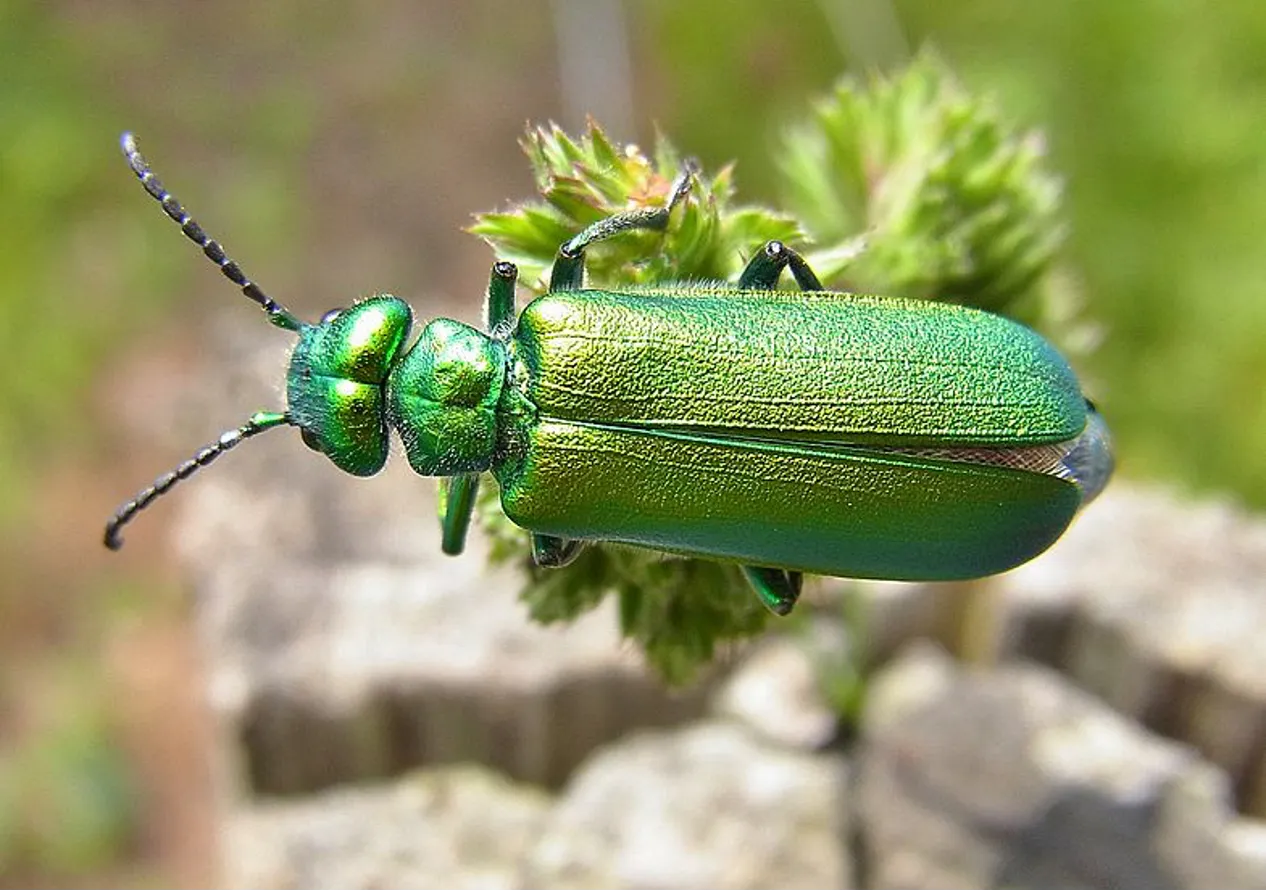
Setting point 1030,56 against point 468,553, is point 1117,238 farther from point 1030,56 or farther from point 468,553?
point 468,553

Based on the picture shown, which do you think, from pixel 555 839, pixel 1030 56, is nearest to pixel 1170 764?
pixel 555 839

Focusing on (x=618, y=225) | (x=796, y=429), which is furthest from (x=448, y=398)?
(x=796, y=429)

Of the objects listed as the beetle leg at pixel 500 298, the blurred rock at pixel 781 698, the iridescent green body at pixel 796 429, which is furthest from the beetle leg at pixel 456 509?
the blurred rock at pixel 781 698

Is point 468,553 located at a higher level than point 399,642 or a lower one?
higher

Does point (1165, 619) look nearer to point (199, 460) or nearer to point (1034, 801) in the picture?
point (1034, 801)

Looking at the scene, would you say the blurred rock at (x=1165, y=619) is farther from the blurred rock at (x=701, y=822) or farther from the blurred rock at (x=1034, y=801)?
the blurred rock at (x=701, y=822)
